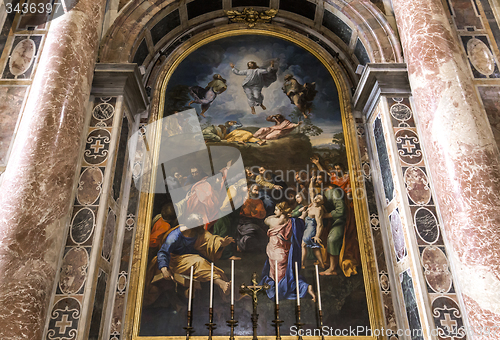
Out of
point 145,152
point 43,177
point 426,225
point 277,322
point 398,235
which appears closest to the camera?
point 43,177

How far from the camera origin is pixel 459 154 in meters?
4.86

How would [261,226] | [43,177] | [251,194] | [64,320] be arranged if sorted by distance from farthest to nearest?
[251,194]
[261,226]
[64,320]
[43,177]

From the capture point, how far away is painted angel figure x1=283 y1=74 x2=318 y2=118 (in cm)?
757

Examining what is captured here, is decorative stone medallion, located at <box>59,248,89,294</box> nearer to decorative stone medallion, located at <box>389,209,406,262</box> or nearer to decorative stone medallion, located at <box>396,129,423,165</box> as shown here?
decorative stone medallion, located at <box>389,209,406,262</box>

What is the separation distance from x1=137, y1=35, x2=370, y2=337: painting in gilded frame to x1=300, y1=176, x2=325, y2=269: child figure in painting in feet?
0.06

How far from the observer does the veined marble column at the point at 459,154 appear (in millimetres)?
4316

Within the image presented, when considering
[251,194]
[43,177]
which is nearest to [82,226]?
[43,177]

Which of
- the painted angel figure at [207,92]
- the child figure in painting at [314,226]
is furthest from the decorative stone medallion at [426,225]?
the painted angel figure at [207,92]

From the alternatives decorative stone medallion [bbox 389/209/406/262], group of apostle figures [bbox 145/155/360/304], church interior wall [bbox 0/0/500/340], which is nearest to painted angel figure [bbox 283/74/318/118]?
church interior wall [bbox 0/0/500/340]

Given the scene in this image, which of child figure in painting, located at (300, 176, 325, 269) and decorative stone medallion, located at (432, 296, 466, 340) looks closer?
decorative stone medallion, located at (432, 296, 466, 340)

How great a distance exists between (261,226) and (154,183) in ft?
6.57

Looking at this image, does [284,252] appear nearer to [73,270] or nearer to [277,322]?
[277,322]

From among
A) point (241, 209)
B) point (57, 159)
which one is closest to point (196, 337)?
point (241, 209)

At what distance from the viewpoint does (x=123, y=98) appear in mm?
6363
